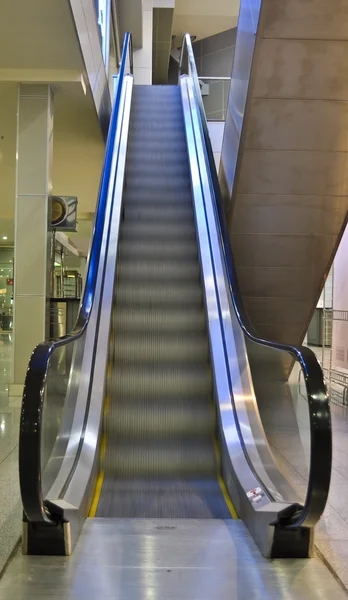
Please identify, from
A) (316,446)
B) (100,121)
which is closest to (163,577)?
(316,446)

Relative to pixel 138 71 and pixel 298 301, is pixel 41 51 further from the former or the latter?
pixel 138 71

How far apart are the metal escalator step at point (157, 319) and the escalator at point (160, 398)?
0.6 inches

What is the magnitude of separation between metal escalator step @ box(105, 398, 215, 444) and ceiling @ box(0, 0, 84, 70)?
13.0ft

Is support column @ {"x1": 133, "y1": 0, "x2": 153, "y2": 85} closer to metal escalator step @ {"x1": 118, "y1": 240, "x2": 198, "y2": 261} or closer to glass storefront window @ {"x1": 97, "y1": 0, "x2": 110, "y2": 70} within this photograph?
glass storefront window @ {"x1": 97, "y1": 0, "x2": 110, "y2": 70}

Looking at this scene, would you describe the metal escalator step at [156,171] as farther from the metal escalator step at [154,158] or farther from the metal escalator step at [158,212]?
the metal escalator step at [158,212]

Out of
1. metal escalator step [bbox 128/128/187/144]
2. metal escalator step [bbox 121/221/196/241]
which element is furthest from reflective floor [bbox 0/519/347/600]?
metal escalator step [bbox 128/128/187/144]

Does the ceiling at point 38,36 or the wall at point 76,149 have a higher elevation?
the ceiling at point 38,36

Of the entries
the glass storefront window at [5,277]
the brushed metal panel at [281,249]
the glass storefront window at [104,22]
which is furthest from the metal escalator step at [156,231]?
the glass storefront window at [5,277]

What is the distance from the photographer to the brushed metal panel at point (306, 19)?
13.2 feet

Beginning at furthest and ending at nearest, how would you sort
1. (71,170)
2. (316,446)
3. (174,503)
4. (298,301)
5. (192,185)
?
(71,170)
(298,301)
(192,185)
(174,503)
(316,446)

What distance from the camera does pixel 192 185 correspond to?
6609 millimetres

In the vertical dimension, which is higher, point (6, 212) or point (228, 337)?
point (6, 212)

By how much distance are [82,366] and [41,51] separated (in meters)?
4.07

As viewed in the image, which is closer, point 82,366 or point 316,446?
point 316,446
